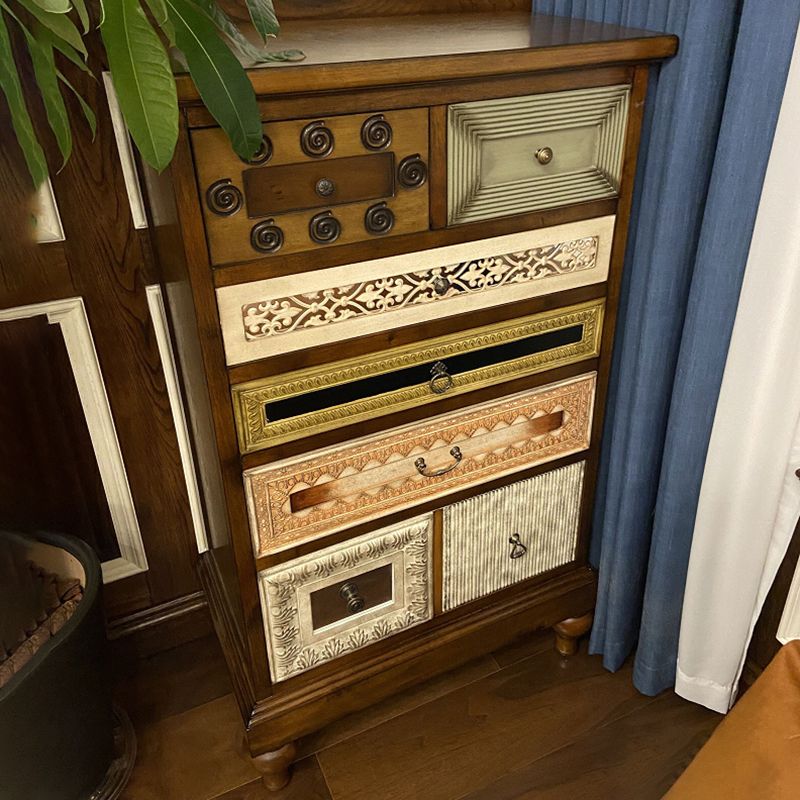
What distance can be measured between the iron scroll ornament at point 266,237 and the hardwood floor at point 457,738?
3.17 feet

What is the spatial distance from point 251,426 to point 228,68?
1.53 ft

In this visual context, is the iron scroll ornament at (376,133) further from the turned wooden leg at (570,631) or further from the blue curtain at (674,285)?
the turned wooden leg at (570,631)

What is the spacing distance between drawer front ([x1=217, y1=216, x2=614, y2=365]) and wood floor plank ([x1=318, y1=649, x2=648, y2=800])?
824mm

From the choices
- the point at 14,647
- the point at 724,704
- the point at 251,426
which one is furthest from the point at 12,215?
the point at 724,704

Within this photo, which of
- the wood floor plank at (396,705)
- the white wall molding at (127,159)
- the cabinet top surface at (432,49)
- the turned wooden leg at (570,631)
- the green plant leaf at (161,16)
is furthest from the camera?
the turned wooden leg at (570,631)

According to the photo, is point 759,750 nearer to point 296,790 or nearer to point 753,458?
point 753,458

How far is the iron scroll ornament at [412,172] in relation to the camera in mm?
1000

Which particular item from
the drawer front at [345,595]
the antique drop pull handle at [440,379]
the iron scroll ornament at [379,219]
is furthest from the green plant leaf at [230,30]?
the drawer front at [345,595]

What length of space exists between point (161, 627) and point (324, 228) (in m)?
1.04

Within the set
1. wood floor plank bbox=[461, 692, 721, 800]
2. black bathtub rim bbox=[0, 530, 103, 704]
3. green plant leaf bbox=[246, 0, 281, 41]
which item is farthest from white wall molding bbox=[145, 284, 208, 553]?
wood floor plank bbox=[461, 692, 721, 800]

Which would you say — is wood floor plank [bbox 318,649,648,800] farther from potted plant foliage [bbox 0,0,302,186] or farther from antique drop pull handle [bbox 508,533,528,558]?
potted plant foliage [bbox 0,0,302,186]

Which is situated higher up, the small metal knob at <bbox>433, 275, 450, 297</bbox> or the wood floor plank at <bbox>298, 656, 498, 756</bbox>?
the small metal knob at <bbox>433, 275, 450, 297</bbox>

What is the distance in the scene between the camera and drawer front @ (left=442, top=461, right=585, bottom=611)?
1.34 meters

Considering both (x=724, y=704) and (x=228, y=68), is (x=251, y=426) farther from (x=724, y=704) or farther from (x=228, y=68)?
(x=724, y=704)
